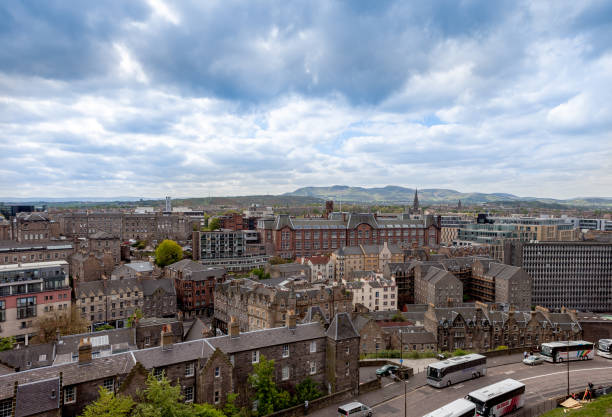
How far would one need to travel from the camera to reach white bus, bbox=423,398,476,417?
3186 cm

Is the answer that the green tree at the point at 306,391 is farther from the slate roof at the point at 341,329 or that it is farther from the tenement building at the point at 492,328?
the tenement building at the point at 492,328

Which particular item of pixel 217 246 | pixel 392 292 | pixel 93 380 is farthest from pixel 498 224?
pixel 93 380

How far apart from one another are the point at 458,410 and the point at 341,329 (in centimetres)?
1640

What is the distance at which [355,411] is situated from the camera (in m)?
37.2

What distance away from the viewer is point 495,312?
8069cm

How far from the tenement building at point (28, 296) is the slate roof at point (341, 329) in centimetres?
5592

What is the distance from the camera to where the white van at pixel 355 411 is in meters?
36.9

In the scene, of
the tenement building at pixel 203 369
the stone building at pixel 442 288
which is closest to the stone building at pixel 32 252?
the tenement building at pixel 203 369

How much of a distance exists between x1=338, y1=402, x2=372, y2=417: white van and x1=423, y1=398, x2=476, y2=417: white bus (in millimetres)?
6961

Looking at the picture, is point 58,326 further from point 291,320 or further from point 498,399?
point 498,399

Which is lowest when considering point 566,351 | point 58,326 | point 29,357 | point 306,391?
point 306,391

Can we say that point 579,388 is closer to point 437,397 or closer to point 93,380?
point 437,397

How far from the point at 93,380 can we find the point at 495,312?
247 feet

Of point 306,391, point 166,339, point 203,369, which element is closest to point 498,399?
point 306,391
